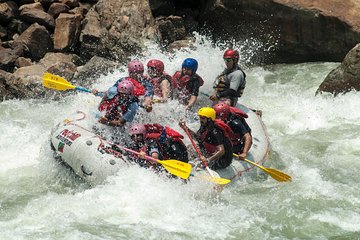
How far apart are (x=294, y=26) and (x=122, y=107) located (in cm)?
576

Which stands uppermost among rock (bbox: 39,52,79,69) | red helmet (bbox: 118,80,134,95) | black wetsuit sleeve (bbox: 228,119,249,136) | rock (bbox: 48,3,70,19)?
red helmet (bbox: 118,80,134,95)

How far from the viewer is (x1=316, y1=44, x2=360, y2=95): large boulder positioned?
10414 mm

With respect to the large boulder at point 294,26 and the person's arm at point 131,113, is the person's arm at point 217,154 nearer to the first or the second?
the person's arm at point 131,113

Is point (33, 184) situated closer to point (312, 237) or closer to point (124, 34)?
point (312, 237)

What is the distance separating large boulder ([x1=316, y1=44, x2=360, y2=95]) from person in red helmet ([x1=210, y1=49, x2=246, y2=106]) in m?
2.28

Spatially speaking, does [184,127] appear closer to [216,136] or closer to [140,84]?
[216,136]

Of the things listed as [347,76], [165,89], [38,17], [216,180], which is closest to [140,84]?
[165,89]

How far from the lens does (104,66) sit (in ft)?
39.0

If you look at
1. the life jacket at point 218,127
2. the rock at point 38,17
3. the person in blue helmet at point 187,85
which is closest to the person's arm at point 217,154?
the life jacket at point 218,127

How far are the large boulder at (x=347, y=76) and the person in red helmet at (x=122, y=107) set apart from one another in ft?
14.0

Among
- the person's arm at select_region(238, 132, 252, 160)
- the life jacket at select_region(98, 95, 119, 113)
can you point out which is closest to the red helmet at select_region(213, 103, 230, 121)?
the person's arm at select_region(238, 132, 252, 160)

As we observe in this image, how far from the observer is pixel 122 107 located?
7.82 metres

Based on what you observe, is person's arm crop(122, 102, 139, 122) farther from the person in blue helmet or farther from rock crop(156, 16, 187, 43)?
rock crop(156, 16, 187, 43)

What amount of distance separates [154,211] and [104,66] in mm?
5813
